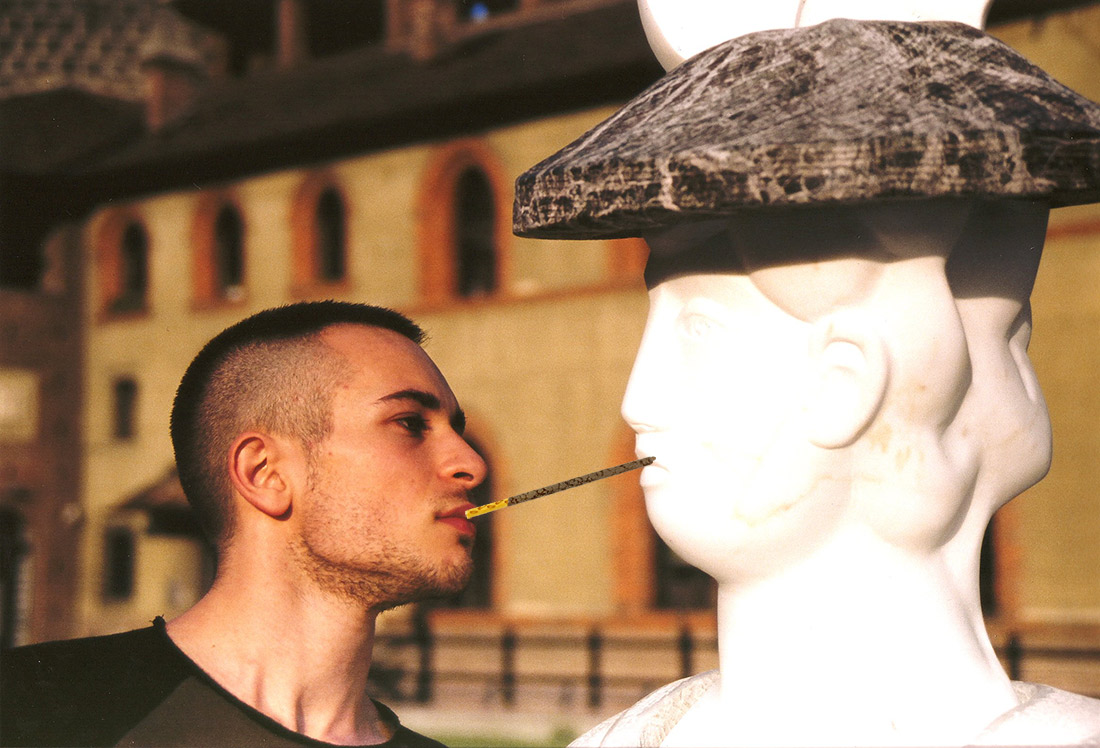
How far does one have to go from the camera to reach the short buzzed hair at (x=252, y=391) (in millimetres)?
2861

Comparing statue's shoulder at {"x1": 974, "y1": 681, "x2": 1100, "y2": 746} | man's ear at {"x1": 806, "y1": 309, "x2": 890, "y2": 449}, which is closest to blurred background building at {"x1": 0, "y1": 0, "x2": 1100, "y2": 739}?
man's ear at {"x1": 806, "y1": 309, "x2": 890, "y2": 449}

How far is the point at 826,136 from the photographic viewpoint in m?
1.87

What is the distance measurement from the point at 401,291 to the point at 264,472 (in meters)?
16.5

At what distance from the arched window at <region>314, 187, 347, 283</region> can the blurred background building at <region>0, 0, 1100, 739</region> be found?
0.03 meters

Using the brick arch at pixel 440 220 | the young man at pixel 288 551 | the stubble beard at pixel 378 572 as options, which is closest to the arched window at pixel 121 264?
the brick arch at pixel 440 220

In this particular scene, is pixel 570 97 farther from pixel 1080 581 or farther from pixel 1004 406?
pixel 1004 406

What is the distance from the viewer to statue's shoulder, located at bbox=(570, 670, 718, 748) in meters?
2.35

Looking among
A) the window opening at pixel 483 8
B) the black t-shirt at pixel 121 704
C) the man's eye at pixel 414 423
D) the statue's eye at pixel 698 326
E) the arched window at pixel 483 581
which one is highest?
the window opening at pixel 483 8

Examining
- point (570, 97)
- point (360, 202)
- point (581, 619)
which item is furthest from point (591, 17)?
point (581, 619)

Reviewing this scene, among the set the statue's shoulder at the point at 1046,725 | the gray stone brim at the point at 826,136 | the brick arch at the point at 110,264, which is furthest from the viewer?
the brick arch at the point at 110,264

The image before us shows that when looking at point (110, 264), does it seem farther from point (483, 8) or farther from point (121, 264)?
point (483, 8)

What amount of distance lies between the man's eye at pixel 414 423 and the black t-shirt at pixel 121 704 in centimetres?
61

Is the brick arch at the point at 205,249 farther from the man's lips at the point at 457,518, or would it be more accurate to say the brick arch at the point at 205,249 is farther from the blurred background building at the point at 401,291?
the man's lips at the point at 457,518

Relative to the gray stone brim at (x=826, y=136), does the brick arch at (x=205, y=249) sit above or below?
above
